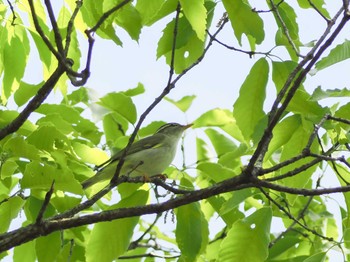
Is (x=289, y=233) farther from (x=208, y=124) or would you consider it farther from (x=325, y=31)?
(x=325, y=31)

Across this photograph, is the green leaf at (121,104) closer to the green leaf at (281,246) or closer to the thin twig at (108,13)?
the green leaf at (281,246)

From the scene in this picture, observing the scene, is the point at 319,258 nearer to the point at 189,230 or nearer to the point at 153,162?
the point at 189,230

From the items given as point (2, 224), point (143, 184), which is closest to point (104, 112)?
point (143, 184)

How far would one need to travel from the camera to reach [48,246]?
9.67 ft

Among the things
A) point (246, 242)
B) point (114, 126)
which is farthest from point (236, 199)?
point (114, 126)

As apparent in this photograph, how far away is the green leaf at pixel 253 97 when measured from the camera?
2756mm

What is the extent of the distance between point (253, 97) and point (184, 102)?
1.74 m

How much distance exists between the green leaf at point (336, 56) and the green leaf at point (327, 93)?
3.7 inches

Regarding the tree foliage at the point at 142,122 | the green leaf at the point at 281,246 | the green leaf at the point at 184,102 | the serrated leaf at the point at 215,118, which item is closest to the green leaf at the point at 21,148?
the tree foliage at the point at 142,122

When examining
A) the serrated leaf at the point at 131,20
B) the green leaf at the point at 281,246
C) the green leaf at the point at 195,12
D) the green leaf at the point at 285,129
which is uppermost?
the serrated leaf at the point at 131,20

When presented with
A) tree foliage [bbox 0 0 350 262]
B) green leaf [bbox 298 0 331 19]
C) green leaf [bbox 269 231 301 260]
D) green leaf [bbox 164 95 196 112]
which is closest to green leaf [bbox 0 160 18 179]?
tree foliage [bbox 0 0 350 262]

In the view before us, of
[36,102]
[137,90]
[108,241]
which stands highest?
[137,90]

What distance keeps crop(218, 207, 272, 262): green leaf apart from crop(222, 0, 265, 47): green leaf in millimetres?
732

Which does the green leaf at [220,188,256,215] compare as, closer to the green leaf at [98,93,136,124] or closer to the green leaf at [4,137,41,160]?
the green leaf at [4,137,41,160]
